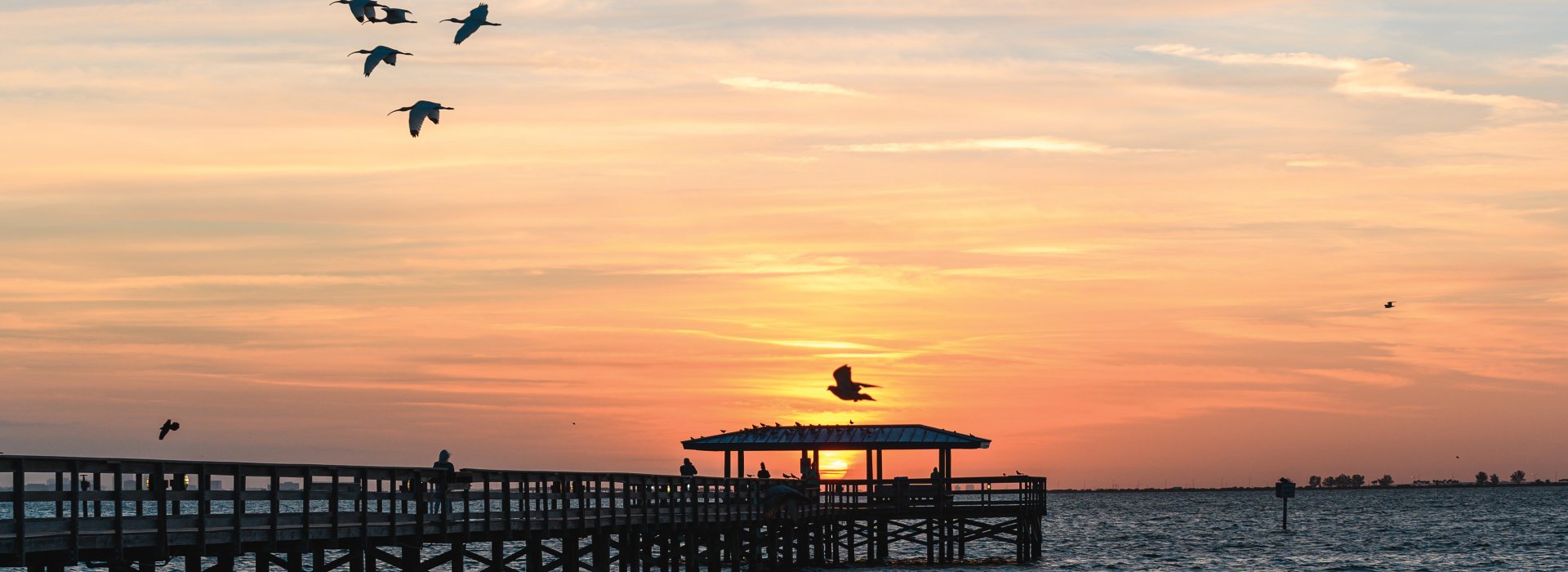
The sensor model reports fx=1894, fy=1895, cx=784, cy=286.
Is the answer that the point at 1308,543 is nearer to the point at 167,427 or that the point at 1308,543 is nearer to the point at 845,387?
the point at 845,387

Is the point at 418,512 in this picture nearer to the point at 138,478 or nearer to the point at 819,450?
the point at 138,478

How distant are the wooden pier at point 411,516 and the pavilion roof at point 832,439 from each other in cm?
193

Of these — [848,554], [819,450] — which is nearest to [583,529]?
[819,450]

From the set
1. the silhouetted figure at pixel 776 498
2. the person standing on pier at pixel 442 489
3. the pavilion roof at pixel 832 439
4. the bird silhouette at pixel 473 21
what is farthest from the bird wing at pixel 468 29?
the pavilion roof at pixel 832 439

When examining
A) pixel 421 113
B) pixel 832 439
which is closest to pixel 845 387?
pixel 832 439

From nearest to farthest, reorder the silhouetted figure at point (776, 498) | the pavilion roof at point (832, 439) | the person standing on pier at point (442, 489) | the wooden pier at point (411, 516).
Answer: the wooden pier at point (411, 516) → the person standing on pier at point (442, 489) → the silhouetted figure at point (776, 498) → the pavilion roof at point (832, 439)

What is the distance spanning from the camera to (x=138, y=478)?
78.4ft

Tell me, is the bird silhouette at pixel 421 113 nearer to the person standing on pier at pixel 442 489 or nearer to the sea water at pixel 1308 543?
the person standing on pier at pixel 442 489

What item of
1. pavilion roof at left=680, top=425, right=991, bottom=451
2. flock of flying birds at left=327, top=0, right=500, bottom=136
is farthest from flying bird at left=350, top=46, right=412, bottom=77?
pavilion roof at left=680, top=425, right=991, bottom=451

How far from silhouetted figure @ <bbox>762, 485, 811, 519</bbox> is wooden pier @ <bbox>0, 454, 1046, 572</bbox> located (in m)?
0.22

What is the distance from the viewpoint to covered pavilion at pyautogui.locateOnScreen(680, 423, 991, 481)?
59469mm

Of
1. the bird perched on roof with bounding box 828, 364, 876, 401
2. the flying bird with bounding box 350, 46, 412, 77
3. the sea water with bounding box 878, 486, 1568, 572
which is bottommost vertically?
the sea water with bounding box 878, 486, 1568, 572

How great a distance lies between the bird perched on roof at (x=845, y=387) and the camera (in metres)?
61.5

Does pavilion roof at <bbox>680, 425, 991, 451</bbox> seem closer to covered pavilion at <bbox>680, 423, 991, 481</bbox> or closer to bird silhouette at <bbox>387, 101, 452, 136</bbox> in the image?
covered pavilion at <bbox>680, 423, 991, 481</bbox>
